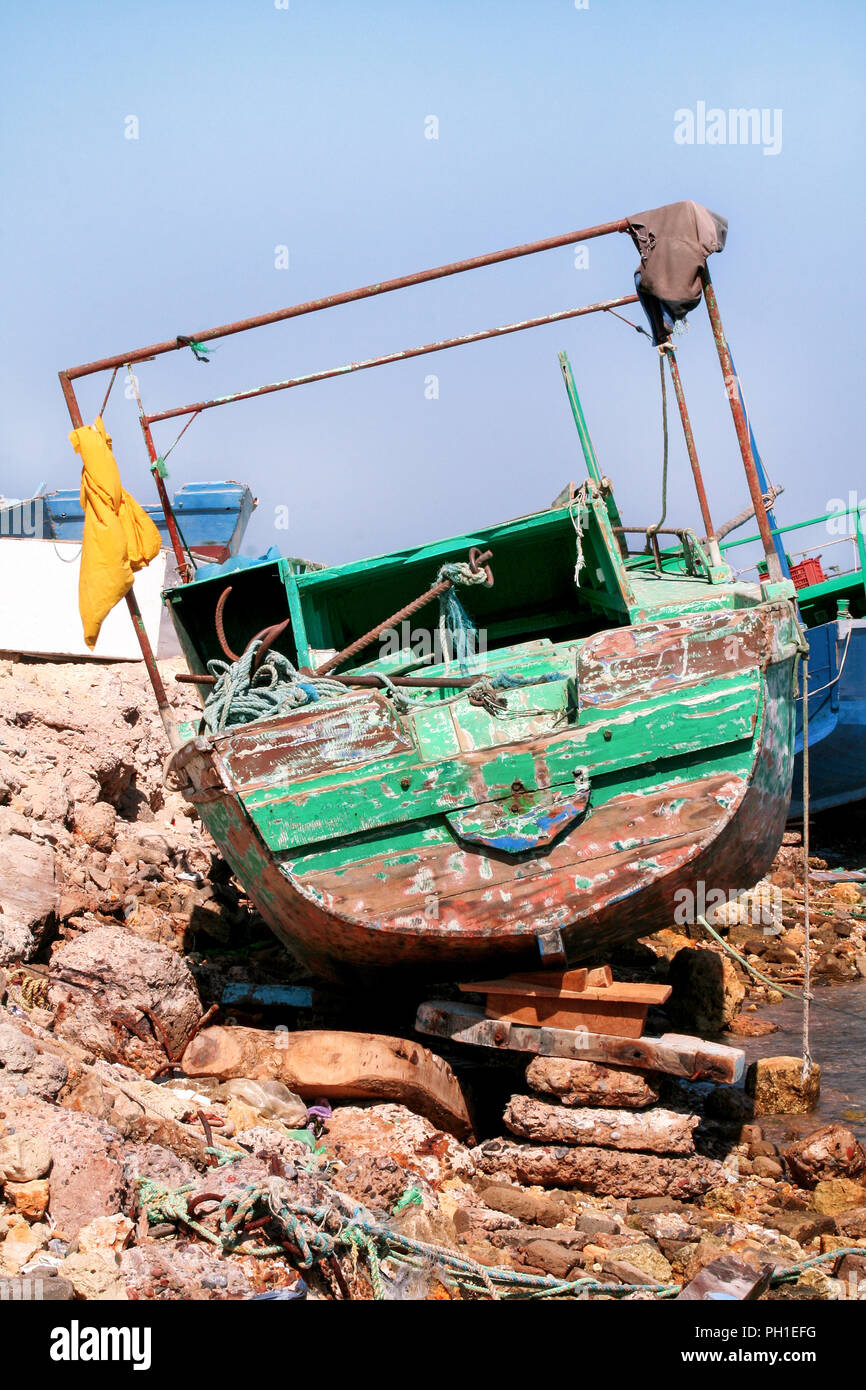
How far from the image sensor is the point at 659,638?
502cm

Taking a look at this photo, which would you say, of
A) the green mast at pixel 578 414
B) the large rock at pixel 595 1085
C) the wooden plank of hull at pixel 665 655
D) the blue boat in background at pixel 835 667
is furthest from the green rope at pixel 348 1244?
the blue boat in background at pixel 835 667

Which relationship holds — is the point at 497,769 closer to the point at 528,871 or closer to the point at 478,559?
the point at 528,871

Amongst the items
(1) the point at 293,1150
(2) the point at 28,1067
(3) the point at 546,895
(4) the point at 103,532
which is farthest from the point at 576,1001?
(4) the point at 103,532

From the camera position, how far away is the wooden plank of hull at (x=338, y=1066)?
493 centimetres

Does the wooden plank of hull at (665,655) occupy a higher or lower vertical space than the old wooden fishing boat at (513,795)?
higher

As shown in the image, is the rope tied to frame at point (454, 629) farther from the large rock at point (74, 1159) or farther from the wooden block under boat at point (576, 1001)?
the large rock at point (74, 1159)

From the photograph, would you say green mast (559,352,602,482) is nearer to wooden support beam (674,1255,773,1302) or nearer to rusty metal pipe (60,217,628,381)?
rusty metal pipe (60,217,628,381)

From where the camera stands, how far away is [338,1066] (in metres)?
4.98

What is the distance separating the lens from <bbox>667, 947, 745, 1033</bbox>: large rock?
282 inches

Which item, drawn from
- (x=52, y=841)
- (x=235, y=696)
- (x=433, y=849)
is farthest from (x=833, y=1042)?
(x=52, y=841)

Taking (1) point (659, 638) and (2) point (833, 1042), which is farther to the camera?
(2) point (833, 1042)

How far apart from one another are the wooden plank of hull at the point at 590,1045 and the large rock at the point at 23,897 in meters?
1.85

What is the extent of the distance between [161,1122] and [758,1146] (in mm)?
2690
